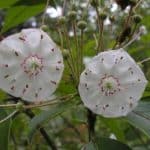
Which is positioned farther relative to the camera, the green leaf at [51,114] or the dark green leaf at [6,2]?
the dark green leaf at [6,2]

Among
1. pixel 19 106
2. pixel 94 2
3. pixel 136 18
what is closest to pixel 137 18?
pixel 136 18

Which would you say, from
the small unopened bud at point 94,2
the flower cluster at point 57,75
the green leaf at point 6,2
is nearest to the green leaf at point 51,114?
the flower cluster at point 57,75

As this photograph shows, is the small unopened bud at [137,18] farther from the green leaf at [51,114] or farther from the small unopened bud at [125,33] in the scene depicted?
the green leaf at [51,114]

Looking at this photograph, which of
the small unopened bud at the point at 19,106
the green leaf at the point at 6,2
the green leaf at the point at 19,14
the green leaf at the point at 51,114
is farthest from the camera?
the green leaf at the point at 19,14

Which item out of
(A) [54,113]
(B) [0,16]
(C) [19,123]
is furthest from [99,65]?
(B) [0,16]

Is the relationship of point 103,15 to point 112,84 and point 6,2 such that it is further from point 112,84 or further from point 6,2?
point 6,2

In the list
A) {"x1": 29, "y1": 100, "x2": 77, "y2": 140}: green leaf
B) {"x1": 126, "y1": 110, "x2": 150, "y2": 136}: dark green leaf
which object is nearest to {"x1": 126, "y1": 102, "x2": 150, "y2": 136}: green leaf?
{"x1": 126, "y1": 110, "x2": 150, "y2": 136}: dark green leaf

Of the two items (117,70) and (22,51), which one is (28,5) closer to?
(22,51)
